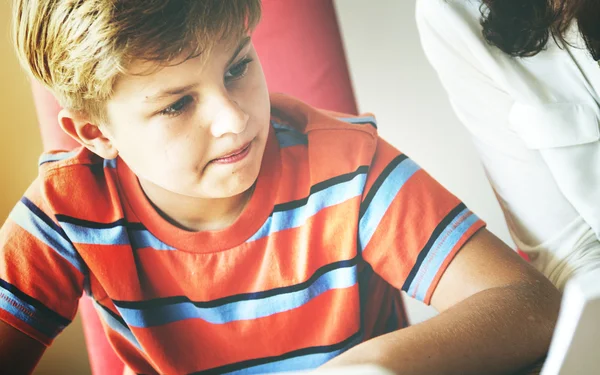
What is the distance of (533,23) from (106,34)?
0.46 meters

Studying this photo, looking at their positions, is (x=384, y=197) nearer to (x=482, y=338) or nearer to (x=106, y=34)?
(x=482, y=338)

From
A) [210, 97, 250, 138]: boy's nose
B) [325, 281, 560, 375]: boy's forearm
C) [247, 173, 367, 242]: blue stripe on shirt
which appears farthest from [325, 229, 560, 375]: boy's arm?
[210, 97, 250, 138]: boy's nose

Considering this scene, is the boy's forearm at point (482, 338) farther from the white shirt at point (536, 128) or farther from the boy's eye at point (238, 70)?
the boy's eye at point (238, 70)

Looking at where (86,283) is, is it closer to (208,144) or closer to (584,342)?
(208,144)

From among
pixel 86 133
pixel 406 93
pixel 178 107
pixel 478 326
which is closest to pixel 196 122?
pixel 178 107

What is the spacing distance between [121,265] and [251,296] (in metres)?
0.15

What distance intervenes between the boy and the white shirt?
7 centimetres

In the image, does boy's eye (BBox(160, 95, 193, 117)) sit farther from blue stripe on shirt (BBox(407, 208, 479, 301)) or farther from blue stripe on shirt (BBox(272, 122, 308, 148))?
blue stripe on shirt (BBox(407, 208, 479, 301))

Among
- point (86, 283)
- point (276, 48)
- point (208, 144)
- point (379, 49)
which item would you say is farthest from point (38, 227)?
point (379, 49)

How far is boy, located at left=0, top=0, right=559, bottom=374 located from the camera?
576 millimetres

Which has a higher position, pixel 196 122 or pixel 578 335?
pixel 196 122

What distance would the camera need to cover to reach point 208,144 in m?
0.58

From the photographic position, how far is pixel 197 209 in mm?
628

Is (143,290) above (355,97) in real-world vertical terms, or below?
below
